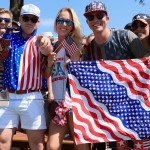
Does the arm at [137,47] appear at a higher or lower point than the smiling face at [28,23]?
lower

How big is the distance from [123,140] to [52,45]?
4.48 feet

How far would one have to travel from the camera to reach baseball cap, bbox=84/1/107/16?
14.3ft

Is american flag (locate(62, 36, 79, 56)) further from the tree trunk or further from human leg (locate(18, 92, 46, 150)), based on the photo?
the tree trunk

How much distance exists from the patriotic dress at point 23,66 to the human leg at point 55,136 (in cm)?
48

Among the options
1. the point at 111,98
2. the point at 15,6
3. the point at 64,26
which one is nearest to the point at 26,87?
the point at 64,26

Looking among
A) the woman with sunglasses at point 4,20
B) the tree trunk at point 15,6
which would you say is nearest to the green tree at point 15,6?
the tree trunk at point 15,6

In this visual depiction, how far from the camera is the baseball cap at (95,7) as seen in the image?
14.3 ft

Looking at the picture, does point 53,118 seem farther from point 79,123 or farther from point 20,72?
point 20,72

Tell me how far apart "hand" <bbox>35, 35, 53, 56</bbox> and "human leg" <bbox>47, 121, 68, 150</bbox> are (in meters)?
0.81

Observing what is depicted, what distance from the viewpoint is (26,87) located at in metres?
4.37

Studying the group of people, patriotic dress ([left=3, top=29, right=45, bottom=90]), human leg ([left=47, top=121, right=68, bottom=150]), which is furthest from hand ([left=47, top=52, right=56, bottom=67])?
human leg ([left=47, top=121, right=68, bottom=150])

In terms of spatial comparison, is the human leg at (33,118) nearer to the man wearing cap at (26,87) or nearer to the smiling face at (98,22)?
the man wearing cap at (26,87)

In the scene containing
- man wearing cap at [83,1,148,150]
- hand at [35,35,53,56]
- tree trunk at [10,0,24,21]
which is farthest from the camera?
tree trunk at [10,0,24,21]

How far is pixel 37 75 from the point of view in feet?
14.6
